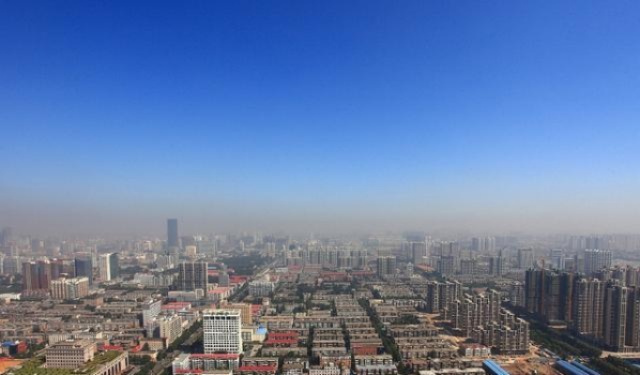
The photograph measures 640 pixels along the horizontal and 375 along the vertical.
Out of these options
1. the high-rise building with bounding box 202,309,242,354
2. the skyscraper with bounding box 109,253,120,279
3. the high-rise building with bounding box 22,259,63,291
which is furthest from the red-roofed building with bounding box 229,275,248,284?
the high-rise building with bounding box 202,309,242,354

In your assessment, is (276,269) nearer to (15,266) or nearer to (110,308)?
(110,308)

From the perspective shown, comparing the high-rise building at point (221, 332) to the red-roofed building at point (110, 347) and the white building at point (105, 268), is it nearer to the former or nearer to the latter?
the red-roofed building at point (110, 347)

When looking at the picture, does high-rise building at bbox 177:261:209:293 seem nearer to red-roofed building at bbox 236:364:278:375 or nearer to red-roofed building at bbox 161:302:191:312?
red-roofed building at bbox 161:302:191:312

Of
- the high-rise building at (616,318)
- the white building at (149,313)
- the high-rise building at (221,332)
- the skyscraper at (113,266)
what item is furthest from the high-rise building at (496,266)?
the skyscraper at (113,266)

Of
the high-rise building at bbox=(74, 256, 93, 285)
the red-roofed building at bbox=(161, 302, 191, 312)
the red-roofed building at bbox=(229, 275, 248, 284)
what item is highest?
the high-rise building at bbox=(74, 256, 93, 285)

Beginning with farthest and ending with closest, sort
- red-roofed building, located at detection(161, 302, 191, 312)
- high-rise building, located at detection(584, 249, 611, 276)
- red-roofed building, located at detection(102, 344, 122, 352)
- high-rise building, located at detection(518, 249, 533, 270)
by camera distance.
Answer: high-rise building, located at detection(518, 249, 533, 270)
high-rise building, located at detection(584, 249, 611, 276)
red-roofed building, located at detection(161, 302, 191, 312)
red-roofed building, located at detection(102, 344, 122, 352)

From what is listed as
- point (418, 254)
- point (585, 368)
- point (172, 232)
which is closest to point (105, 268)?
point (172, 232)
